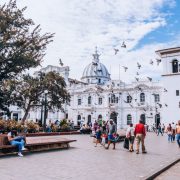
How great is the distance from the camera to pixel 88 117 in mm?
64750

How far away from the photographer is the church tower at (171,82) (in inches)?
1604

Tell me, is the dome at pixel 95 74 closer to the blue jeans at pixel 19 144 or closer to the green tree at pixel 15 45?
the green tree at pixel 15 45

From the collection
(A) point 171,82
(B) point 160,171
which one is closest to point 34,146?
(B) point 160,171

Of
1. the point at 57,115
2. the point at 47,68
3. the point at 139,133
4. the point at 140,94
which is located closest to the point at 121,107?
the point at 140,94

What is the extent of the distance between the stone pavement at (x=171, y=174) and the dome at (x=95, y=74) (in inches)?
2794

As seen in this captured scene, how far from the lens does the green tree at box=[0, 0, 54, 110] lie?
23183mm

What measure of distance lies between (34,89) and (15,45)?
32.8 ft

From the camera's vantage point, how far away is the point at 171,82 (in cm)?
4169

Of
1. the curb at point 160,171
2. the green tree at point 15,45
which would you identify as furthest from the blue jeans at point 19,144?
the green tree at point 15,45

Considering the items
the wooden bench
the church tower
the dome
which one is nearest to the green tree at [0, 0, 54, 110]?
the wooden bench

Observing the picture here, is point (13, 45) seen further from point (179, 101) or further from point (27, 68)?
point (179, 101)

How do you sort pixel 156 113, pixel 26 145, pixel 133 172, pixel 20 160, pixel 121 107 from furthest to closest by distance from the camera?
1. pixel 121 107
2. pixel 156 113
3. pixel 26 145
4. pixel 20 160
5. pixel 133 172

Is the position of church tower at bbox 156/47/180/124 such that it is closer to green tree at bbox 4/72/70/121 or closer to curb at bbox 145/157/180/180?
green tree at bbox 4/72/70/121

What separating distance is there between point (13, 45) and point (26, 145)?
1448cm
